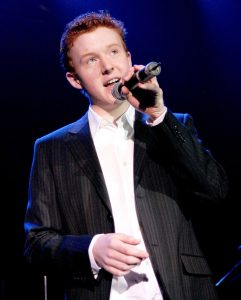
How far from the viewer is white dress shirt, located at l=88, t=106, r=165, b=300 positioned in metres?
1.43

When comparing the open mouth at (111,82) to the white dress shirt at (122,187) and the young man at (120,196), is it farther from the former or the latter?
the white dress shirt at (122,187)

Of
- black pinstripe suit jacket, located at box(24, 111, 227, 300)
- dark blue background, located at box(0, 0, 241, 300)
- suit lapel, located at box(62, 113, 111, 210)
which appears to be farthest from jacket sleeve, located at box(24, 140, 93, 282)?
dark blue background, located at box(0, 0, 241, 300)

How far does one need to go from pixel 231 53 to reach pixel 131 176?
2.08 metres

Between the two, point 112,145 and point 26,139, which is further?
point 26,139

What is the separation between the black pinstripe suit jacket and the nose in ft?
0.93

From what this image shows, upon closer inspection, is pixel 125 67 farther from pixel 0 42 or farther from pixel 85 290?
pixel 0 42

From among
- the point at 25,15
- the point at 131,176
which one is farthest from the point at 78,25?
the point at 25,15

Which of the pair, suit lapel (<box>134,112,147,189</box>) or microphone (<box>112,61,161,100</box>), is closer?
microphone (<box>112,61,161,100</box>)

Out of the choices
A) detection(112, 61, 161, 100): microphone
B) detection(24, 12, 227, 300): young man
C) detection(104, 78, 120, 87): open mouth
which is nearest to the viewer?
detection(112, 61, 161, 100): microphone

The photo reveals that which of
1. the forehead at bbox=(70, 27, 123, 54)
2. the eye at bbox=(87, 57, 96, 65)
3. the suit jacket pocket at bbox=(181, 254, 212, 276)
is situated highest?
the forehead at bbox=(70, 27, 123, 54)

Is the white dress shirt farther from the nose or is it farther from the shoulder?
the nose

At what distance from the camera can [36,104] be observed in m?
3.55

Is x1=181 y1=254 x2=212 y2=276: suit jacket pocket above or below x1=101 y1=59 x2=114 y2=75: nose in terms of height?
below

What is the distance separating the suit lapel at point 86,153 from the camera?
Answer: 1.54 m
